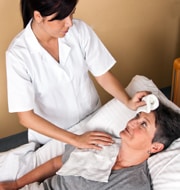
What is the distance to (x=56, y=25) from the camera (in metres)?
1.33

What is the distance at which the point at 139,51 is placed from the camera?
2.49m

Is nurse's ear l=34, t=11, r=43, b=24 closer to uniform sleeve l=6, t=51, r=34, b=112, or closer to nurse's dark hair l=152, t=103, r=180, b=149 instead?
uniform sleeve l=6, t=51, r=34, b=112

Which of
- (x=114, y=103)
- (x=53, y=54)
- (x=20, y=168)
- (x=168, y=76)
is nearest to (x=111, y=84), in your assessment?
(x=114, y=103)

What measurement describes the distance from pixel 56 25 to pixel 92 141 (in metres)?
0.56

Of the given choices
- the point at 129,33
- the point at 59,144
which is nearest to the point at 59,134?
the point at 59,144

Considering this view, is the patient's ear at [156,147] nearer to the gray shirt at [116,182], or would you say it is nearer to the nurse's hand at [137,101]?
the gray shirt at [116,182]

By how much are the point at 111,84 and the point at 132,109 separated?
177mm

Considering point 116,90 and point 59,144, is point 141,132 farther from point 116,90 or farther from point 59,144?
point 59,144

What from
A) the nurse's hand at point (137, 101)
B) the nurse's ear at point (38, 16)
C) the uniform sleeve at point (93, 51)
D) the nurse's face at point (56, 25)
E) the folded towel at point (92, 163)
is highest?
the nurse's ear at point (38, 16)

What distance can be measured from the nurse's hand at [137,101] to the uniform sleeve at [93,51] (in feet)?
0.75

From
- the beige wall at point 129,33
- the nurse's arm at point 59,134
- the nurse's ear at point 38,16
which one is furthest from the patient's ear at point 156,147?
the beige wall at point 129,33

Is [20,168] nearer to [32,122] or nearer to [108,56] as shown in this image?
[32,122]

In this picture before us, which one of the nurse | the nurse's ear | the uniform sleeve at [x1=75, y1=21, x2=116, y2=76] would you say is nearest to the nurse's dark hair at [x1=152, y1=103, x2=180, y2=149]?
the nurse

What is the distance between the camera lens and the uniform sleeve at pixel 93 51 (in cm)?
155
